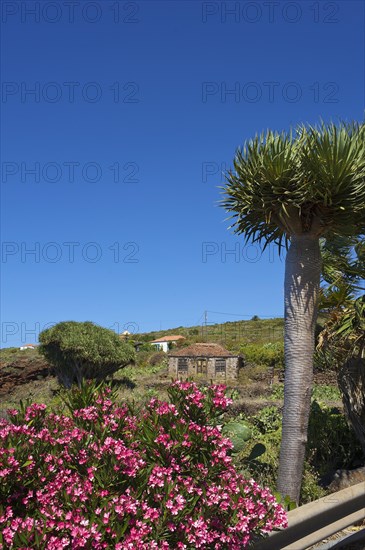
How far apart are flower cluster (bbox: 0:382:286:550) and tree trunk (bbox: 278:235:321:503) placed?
3534mm

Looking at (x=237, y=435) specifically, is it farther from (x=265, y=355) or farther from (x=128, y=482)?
(x=265, y=355)

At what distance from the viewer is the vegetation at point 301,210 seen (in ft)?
26.9

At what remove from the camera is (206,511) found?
166 inches

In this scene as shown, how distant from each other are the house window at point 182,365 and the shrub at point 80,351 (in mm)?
10614

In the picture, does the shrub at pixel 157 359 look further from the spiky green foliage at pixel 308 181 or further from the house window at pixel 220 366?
the spiky green foliage at pixel 308 181

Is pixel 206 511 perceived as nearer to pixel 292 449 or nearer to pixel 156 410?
pixel 156 410

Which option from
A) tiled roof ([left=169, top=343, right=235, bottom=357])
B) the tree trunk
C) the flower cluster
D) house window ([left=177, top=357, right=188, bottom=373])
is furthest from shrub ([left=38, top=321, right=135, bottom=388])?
the flower cluster

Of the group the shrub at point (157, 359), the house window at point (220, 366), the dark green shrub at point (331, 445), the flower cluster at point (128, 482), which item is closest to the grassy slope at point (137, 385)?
the shrub at point (157, 359)

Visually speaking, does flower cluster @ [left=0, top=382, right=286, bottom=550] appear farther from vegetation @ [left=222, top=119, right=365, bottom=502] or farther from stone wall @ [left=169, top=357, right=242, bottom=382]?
stone wall @ [left=169, top=357, right=242, bottom=382]

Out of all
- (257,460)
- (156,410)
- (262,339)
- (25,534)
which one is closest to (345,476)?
(257,460)

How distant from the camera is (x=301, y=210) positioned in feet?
28.0

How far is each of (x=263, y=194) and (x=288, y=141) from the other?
1.09 meters

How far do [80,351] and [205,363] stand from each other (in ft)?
49.2

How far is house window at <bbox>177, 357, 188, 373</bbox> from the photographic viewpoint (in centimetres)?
4719
